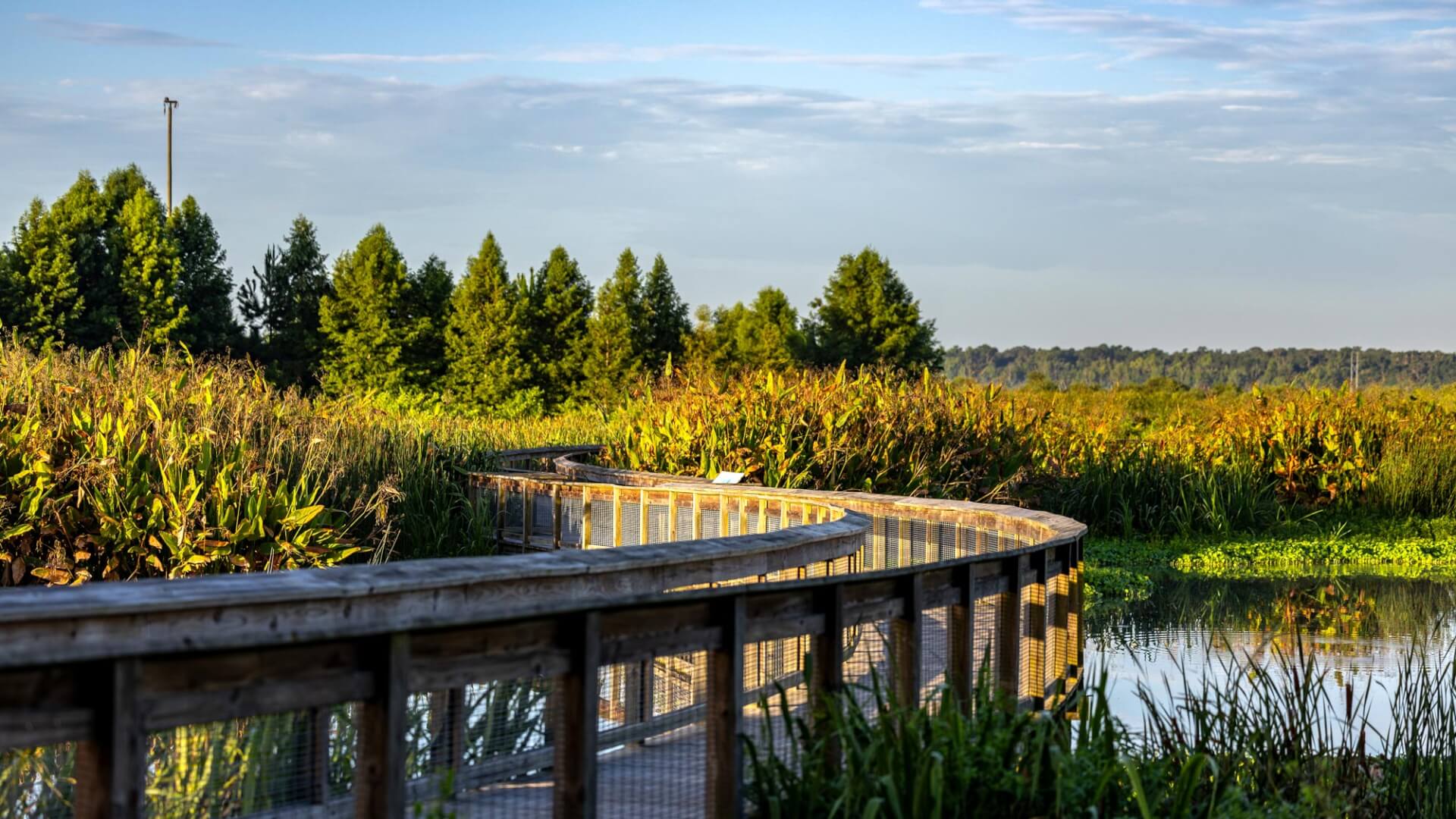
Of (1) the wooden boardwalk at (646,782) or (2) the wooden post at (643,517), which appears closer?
(1) the wooden boardwalk at (646,782)

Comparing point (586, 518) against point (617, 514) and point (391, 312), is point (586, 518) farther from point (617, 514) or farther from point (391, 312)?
point (391, 312)

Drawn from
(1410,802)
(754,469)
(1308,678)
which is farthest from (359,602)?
(754,469)

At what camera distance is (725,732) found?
5176mm

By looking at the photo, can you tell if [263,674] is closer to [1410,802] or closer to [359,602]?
[359,602]

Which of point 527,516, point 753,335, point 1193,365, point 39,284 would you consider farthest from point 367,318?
point 1193,365

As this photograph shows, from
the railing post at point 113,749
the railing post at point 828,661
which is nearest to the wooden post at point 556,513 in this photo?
the railing post at point 828,661

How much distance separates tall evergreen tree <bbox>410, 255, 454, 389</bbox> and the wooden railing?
2230 inches

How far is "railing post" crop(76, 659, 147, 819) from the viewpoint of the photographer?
353 centimetres

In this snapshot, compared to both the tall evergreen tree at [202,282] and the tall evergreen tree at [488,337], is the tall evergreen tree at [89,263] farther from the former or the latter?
the tall evergreen tree at [488,337]

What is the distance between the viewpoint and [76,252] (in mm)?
53906

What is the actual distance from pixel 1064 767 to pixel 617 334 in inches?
2266

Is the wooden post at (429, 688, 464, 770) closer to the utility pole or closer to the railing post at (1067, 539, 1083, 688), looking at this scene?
the railing post at (1067, 539, 1083, 688)

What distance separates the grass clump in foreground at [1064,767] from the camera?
5195mm

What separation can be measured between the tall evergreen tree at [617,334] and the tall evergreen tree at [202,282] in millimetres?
14217
